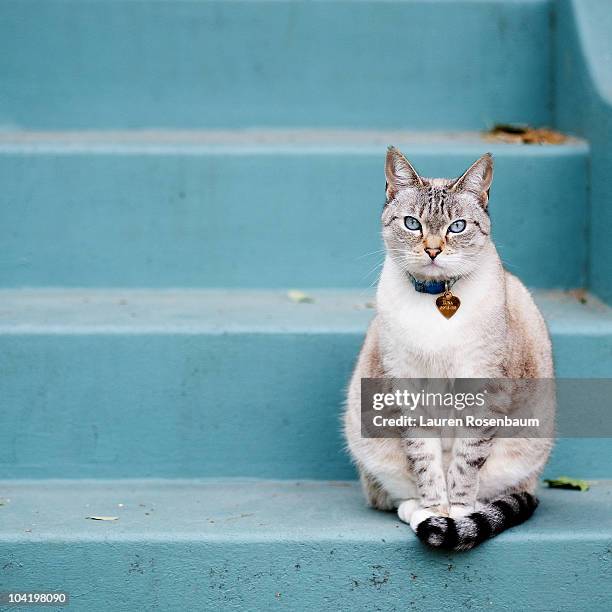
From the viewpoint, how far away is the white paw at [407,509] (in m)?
2.97

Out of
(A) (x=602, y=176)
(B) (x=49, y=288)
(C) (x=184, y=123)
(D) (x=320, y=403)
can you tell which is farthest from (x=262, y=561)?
(C) (x=184, y=123)

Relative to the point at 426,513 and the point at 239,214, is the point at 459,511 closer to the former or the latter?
the point at 426,513

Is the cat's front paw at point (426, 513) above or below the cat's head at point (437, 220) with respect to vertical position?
below

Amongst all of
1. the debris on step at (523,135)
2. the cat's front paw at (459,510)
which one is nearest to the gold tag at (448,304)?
the cat's front paw at (459,510)

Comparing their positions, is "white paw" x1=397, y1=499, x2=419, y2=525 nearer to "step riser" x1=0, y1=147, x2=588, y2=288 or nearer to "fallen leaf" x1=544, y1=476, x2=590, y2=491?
"fallen leaf" x1=544, y1=476, x2=590, y2=491

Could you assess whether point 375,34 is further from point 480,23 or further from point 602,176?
point 602,176

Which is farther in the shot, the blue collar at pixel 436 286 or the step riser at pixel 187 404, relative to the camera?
the step riser at pixel 187 404

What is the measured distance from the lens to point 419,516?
289 cm

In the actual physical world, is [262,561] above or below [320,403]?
below

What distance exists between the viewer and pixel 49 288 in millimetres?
3975

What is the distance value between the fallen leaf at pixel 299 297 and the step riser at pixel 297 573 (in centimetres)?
122

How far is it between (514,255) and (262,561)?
1696 millimetres

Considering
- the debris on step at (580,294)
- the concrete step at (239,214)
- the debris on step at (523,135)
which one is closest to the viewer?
the debris on step at (580,294)

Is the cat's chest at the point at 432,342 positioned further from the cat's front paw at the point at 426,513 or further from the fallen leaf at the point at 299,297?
the fallen leaf at the point at 299,297
